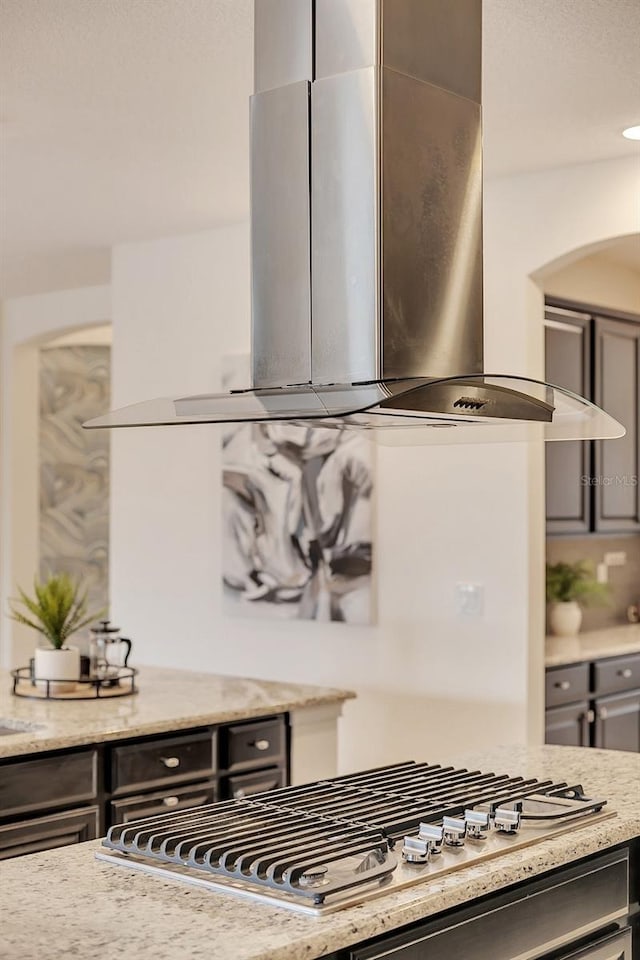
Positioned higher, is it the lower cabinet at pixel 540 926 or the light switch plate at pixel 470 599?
the light switch plate at pixel 470 599

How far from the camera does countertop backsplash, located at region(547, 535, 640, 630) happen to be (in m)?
5.86

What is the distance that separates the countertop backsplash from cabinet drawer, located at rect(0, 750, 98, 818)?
9.78ft

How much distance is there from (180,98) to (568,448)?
239 centimetres

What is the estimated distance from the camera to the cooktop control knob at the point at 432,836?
2.02 metres

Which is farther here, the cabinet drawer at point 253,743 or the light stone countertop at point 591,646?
the light stone countertop at point 591,646

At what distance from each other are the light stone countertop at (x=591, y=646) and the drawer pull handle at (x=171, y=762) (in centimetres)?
160

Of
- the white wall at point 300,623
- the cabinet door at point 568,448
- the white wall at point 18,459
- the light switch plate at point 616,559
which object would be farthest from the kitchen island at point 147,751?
the white wall at point 18,459

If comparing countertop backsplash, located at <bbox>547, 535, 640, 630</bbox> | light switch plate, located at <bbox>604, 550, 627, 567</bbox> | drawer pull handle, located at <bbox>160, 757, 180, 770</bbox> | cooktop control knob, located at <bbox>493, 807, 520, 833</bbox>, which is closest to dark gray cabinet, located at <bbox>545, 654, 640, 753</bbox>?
countertop backsplash, located at <bbox>547, 535, 640, 630</bbox>

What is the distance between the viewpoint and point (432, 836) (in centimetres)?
207

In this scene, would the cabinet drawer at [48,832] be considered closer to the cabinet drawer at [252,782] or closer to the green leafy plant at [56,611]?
the cabinet drawer at [252,782]

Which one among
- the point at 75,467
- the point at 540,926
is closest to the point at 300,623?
the point at 540,926

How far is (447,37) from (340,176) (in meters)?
0.36

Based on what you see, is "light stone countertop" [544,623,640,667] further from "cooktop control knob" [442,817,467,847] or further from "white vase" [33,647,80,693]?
"cooktop control knob" [442,817,467,847]

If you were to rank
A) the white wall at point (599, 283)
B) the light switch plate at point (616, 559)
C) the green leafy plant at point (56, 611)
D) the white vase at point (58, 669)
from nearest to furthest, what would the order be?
the white vase at point (58, 669) < the green leafy plant at point (56, 611) < the white wall at point (599, 283) < the light switch plate at point (616, 559)
